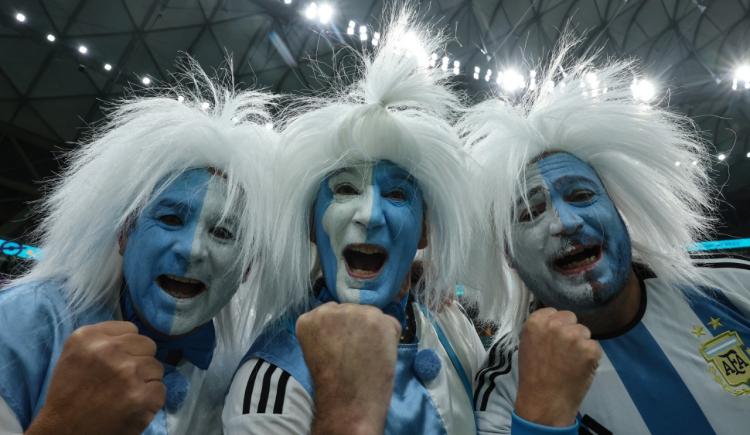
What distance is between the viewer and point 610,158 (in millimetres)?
1648

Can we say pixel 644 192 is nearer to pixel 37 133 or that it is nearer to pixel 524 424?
pixel 524 424

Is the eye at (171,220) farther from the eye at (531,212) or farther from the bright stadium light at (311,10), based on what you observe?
the bright stadium light at (311,10)

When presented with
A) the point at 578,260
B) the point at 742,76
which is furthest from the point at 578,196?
the point at 742,76

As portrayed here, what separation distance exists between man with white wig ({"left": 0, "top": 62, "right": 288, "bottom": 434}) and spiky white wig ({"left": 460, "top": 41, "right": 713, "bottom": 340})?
770 mm

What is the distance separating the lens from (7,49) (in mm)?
8891

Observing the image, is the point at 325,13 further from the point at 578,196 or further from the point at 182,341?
the point at 182,341

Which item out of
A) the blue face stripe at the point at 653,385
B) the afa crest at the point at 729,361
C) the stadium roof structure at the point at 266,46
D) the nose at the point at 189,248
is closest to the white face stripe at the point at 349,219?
the nose at the point at 189,248

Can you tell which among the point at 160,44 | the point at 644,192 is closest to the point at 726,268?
the point at 644,192

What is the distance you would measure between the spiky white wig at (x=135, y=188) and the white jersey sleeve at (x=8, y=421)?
31 cm

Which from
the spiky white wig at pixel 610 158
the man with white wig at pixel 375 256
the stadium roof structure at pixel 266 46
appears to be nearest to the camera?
the man with white wig at pixel 375 256

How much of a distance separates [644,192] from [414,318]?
93 centimetres

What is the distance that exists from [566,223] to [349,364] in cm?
80

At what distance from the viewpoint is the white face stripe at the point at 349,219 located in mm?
1315

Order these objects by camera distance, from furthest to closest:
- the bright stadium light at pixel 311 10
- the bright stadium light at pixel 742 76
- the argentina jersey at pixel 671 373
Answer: the bright stadium light at pixel 742 76
the bright stadium light at pixel 311 10
the argentina jersey at pixel 671 373
